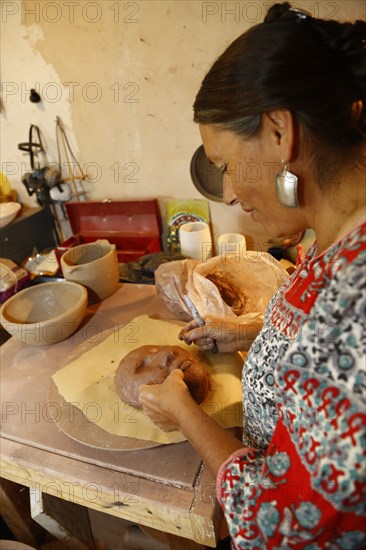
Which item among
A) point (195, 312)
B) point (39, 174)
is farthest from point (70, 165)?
point (195, 312)

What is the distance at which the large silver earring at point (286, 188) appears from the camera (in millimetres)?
715

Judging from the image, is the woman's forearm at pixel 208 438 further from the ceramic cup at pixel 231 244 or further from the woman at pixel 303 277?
the ceramic cup at pixel 231 244

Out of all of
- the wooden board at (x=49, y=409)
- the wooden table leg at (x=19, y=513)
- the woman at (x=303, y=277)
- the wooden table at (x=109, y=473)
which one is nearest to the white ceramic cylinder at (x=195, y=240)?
the wooden board at (x=49, y=409)

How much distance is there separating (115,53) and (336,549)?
2252 millimetres

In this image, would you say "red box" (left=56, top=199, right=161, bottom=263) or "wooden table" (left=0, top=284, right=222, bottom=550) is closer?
"wooden table" (left=0, top=284, right=222, bottom=550)

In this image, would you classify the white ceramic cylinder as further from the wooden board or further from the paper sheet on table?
the paper sheet on table

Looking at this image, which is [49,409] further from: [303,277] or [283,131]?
[283,131]

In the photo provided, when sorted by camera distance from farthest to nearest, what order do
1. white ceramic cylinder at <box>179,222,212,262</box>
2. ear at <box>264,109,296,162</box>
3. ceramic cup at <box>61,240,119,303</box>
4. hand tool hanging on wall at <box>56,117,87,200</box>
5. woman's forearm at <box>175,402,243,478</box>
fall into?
hand tool hanging on wall at <box>56,117,87,200</box>, white ceramic cylinder at <box>179,222,212,262</box>, ceramic cup at <box>61,240,119,303</box>, woman's forearm at <box>175,402,243,478</box>, ear at <box>264,109,296,162</box>

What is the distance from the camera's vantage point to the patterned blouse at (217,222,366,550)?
54cm

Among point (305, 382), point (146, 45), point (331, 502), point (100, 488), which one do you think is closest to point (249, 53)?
point (305, 382)

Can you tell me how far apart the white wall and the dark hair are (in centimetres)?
139

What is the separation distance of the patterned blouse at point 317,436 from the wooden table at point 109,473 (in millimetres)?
205

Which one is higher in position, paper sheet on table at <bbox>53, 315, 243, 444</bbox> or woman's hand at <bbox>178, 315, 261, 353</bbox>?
woman's hand at <bbox>178, 315, 261, 353</bbox>

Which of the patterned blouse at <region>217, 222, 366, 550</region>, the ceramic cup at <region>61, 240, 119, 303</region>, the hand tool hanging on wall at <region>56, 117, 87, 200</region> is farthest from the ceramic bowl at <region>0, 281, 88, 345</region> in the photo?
the hand tool hanging on wall at <region>56, 117, 87, 200</region>
